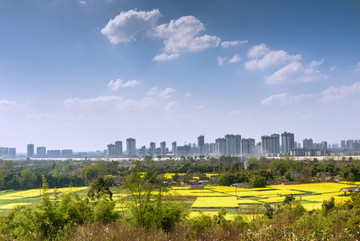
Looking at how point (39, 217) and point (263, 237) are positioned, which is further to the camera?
point (39, 217)

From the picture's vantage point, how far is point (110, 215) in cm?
1767

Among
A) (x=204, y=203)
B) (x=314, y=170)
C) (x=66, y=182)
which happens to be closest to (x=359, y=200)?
(x=204, y=203)

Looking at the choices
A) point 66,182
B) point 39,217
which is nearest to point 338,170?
point 66,182

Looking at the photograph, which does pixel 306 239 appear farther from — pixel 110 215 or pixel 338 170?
pixel 338 170

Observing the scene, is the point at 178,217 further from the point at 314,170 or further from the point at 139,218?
the point at 314,170

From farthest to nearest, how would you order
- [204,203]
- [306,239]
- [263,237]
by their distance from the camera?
[204,203], [263,237], [306,239]

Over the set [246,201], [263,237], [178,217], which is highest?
[263,237]

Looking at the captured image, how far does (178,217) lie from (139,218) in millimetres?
2342

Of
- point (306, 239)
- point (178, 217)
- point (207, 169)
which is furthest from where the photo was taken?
point (207, 169)

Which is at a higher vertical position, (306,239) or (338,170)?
(306,239)

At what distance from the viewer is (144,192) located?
17.0 metres

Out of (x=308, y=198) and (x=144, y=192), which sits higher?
(x=144, y=192)

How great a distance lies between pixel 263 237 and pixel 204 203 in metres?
33.2

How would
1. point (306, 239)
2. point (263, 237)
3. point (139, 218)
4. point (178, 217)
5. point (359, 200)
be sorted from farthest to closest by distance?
point (359, 200)
point (178, 217)
point (139, 218)
point (263, 237)
point (306, 239)
